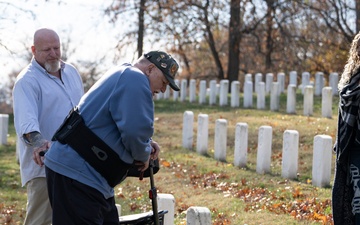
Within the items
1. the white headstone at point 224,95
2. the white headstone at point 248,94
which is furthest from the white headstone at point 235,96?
the white headstone at point 224,95

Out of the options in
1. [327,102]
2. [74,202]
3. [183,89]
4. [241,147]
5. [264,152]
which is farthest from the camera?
[183,89]

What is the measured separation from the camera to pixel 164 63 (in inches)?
205

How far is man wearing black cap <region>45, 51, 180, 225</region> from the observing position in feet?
16.5

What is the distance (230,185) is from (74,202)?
6.25 metres

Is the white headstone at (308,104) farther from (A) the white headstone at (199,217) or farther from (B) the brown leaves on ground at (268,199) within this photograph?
(A) the white headstone at (199,217)

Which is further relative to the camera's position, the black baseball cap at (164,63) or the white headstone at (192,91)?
the white headstone at (192,91)

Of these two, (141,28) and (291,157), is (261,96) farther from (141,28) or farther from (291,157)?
(141,28)

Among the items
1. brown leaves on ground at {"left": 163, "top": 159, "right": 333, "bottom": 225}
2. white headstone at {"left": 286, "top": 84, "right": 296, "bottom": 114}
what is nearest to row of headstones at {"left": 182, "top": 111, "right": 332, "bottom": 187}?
brown leaves on ground at {"left": 163, "top": 159, "right": 333, "bottom": 225}

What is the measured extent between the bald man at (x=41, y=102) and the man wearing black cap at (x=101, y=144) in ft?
4.49

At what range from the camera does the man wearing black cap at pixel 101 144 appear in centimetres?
503

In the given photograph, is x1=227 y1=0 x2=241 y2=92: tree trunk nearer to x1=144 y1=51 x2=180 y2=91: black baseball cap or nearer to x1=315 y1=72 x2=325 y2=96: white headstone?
x1=315 y1=72 x2=325 y2=96: white headstone

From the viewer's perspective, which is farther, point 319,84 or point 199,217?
point 319,84

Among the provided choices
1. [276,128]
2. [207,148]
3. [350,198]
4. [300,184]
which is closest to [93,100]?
[350,198]

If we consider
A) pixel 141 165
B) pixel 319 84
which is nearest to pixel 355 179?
pixel 141 165
